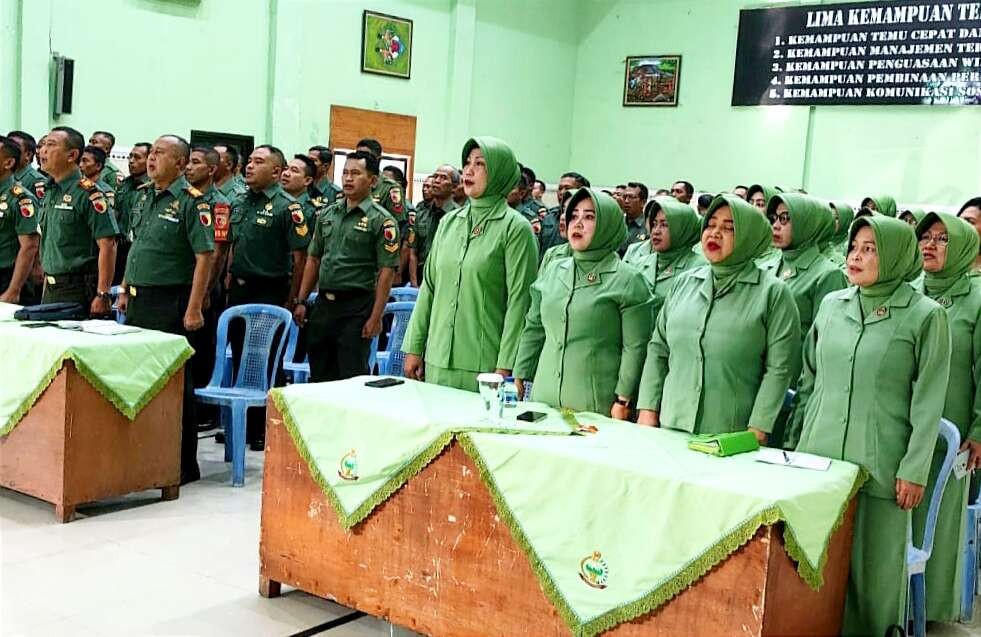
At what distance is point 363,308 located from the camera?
17.9 feet

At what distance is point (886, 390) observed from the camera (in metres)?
3.09

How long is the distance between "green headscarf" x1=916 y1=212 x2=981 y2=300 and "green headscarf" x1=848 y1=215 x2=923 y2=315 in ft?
2.14

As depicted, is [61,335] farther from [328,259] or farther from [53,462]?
[328,259]

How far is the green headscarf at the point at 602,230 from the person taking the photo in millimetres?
3697

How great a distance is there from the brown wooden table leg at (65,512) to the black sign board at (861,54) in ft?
29.5

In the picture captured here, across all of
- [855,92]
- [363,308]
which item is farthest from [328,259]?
[855,92]

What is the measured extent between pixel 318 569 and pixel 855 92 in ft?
29.9

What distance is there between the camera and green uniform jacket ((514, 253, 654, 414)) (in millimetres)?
3695

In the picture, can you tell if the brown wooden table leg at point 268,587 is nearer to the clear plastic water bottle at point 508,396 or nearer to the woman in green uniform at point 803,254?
the clear plastic water bottle at point 508,396

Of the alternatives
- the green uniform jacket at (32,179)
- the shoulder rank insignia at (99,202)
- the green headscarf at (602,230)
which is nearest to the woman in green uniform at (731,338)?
the green headscarf at (602,230)

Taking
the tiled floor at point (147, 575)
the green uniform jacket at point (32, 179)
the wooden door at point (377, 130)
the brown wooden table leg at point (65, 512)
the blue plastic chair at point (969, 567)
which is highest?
the wooden door at point (377, 130)

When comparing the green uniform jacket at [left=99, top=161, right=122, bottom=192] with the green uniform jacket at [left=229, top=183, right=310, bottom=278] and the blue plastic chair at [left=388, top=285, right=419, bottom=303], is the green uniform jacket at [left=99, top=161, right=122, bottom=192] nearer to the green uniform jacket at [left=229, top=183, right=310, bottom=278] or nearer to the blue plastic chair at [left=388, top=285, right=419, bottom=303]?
the green uniform jacket at [left=229, top=183, right=310, bottom=278]

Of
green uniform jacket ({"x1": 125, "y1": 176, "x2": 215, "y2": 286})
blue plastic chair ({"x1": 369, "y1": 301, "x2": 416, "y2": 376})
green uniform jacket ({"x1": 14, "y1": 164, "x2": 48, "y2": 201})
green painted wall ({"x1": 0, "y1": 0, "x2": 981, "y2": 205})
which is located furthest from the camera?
green painted wall ({"x1": 0, "y1": 0, "x2": 981, "y2": 205})

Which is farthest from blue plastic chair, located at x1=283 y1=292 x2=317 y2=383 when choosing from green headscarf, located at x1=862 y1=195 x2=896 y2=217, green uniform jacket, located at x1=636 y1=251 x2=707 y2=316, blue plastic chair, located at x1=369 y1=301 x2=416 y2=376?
green headscarf, located at x1=862 y1=195 x2=896 y2=217
